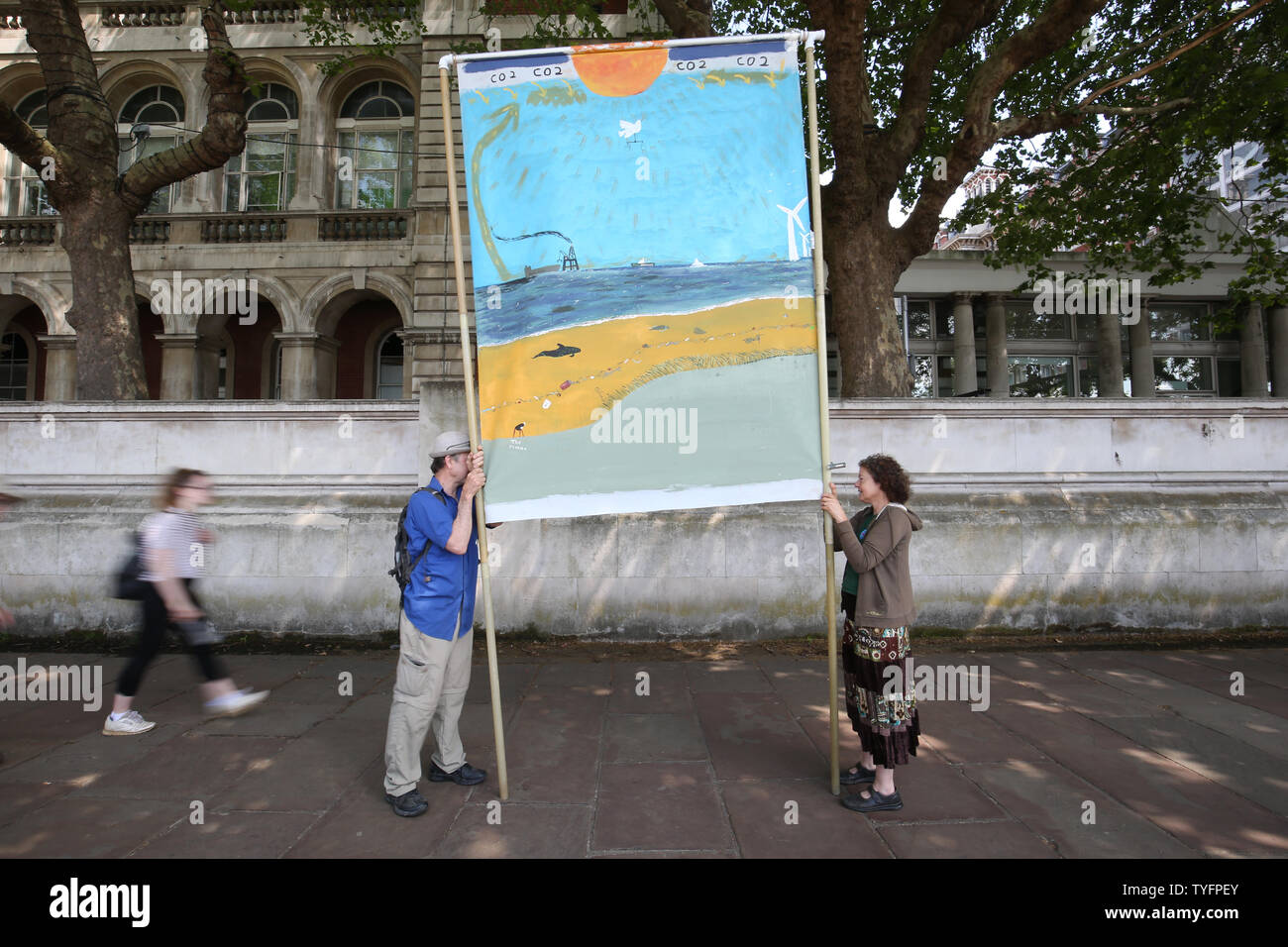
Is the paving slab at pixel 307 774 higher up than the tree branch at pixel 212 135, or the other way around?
the tree branch at pixel 212 135

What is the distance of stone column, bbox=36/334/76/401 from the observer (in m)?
16.7

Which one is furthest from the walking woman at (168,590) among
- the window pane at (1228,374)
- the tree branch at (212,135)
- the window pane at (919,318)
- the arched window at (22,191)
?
the window pane at (1228,374)

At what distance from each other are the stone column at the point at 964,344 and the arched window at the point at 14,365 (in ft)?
86.0

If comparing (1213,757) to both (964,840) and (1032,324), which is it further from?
(1032,324)

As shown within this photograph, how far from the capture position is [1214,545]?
722 centimetres

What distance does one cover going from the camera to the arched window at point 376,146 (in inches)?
706

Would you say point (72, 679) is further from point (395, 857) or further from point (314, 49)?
point (314, 49)

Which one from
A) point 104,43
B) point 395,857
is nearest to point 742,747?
point 395,857

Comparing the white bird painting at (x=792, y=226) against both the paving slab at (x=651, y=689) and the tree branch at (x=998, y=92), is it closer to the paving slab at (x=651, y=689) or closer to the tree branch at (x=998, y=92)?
the paving slab at (x=651, y=689)

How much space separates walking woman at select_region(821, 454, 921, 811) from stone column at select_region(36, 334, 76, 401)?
19841 millimetres

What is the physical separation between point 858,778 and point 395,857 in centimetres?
242

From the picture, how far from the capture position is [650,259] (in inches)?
151

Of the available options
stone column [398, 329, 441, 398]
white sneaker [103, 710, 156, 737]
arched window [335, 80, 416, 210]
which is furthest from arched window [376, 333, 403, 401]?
white sneaker [103, 710, 156, 737]

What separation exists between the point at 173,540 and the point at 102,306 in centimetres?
555
